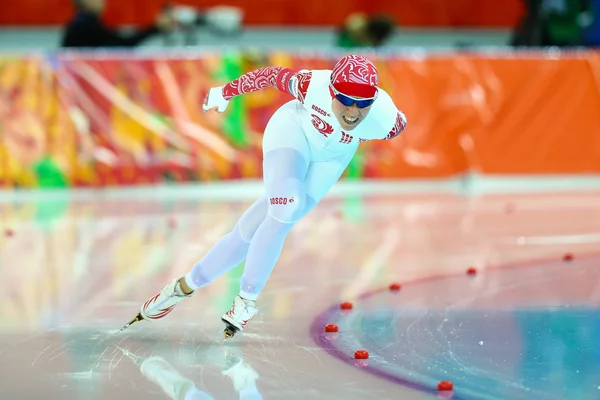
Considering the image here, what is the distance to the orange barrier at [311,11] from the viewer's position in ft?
46.0

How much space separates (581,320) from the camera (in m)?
4.39

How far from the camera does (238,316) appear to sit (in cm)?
397

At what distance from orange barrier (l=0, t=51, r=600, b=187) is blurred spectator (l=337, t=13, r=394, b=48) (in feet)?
2.76

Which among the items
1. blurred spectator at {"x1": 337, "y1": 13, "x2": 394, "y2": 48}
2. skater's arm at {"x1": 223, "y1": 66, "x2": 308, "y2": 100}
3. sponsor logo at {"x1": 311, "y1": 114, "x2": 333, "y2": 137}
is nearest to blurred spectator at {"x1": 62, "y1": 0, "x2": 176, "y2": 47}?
blurred spectator at {"x1": 337, "y1": 13, "x2": 394, "y2": 48}

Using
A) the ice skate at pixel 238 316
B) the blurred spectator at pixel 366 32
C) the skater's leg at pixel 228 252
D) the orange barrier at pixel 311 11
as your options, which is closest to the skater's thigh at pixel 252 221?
the skater's leg at pixel 228 252

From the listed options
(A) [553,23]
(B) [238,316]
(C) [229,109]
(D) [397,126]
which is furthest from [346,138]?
(A) [553,23]

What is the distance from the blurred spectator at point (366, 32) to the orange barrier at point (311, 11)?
3402mm

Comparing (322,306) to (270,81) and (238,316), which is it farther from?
(270,81)

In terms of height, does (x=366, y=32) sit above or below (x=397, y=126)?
above

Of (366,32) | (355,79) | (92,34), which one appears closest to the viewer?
(355,79)

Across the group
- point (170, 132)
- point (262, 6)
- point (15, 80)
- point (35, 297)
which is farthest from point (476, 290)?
point (262, 6)

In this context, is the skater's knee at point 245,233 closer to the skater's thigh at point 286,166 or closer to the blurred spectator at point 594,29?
the skater's thigh at point 286,166

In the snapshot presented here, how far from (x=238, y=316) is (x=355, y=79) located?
107 cm

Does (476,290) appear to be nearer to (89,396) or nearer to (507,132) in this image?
(89,396)
